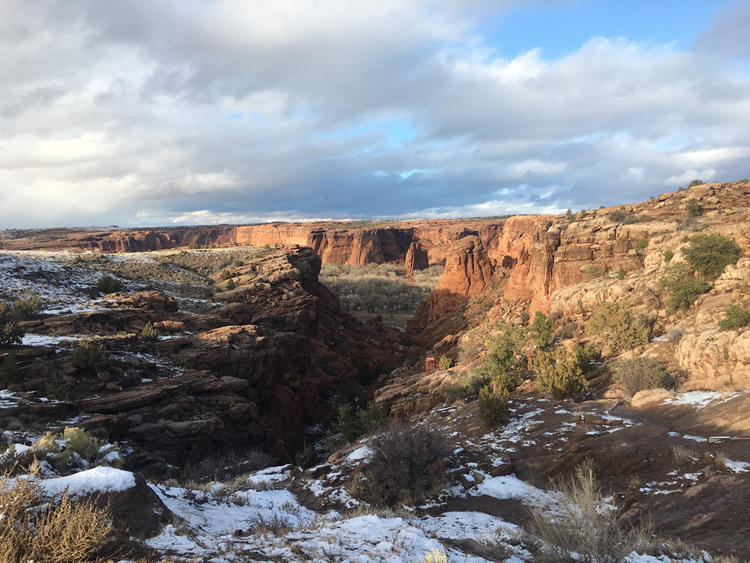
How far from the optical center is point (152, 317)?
19.3 metres

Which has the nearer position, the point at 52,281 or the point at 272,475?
the point at 272,475

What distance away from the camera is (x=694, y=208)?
22.0 meters

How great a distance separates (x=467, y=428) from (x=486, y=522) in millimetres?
5709

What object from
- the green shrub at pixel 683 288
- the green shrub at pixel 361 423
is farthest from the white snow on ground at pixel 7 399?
the green shrub at pixel 683 288

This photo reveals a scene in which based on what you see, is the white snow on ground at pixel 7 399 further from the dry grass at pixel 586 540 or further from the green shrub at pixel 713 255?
the green shrub at pixel 713 255

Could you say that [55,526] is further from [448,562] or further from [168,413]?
[168,413]

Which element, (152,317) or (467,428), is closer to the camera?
(467,428)

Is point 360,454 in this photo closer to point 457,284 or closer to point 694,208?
point 694,208

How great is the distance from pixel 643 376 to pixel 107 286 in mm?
25267

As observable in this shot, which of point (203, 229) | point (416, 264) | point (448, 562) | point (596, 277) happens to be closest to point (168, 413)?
point (448, 562)

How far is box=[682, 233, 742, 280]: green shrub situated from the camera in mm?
14789

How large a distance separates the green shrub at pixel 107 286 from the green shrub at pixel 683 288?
26.4 m

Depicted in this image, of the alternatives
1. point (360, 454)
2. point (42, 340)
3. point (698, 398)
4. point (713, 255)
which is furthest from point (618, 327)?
point (42, 340)

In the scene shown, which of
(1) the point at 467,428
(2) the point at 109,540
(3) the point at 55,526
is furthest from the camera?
(1) the point at 467,428
